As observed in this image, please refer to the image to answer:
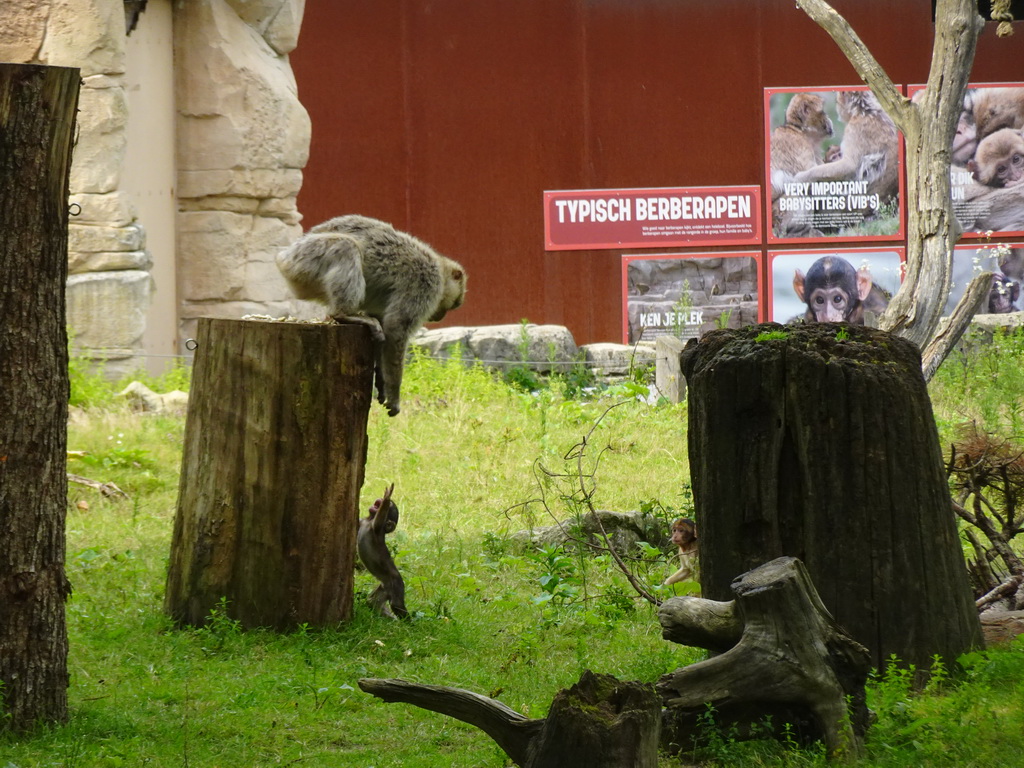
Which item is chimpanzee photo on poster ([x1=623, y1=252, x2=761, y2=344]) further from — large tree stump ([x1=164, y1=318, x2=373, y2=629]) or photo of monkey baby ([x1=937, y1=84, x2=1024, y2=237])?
large tree stump ([x1=164, y1=318, x2=373, y2=629])

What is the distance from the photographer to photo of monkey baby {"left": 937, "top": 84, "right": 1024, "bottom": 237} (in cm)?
1611

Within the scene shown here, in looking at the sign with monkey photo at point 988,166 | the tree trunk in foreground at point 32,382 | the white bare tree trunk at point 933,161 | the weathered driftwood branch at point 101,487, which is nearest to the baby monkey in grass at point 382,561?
the tree trunk in foreground at point 32,382

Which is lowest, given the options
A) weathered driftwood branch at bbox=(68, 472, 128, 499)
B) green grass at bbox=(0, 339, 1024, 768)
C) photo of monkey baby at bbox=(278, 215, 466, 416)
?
green grass at bbox=(0, 339, 1024, 768)

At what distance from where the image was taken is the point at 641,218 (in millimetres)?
15898

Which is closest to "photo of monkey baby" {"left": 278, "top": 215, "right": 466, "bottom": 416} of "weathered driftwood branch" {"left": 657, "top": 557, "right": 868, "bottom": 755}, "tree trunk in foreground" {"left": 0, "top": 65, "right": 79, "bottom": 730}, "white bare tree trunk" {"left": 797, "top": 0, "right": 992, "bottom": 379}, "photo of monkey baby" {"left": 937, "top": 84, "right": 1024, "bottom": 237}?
"tree trunk in foreground" {"left": 0, "top": 65, "right": 79, "bottom": 730}

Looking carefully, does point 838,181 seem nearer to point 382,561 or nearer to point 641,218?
point 641,218

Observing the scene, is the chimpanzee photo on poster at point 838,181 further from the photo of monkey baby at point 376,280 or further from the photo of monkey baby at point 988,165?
the photo of monkey baby at point 376,280

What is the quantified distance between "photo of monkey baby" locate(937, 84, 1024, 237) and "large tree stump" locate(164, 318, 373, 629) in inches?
489

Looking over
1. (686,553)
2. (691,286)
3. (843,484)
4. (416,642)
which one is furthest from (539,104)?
(843,484)

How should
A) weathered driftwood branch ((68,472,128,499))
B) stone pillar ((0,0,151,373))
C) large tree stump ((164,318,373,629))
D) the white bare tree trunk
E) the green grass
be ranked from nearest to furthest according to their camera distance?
the green grass → large tree stump ((164,318,373,629)) → weathered driftwood branch ((68,472,128,499)) → the white bare tree trunk → stone pillar ((0,0,151,373))

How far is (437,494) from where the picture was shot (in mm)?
9320

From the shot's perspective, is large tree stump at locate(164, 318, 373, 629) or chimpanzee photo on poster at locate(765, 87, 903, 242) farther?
chimpanzee photo on poster at locate(765, 87, 903, 242)

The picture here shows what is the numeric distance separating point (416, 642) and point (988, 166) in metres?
13.0

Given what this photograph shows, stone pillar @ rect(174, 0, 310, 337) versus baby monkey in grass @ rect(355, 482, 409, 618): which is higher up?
stone pillar @ rect(174, 0, 310, 337)
